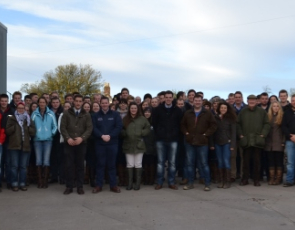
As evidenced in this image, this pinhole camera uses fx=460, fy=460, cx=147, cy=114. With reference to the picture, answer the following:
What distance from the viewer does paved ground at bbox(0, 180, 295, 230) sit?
7340 millimetres

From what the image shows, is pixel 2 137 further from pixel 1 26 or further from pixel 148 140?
pixel 1 26

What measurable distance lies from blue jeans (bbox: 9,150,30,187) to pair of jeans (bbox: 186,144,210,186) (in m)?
3.60

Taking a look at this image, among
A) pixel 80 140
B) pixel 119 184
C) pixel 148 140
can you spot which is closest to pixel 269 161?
pixel 148 140

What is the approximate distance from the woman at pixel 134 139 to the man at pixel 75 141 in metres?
0.91

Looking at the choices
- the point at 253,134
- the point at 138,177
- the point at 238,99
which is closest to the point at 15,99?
the point at 138,177

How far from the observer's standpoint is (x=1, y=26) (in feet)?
44.3

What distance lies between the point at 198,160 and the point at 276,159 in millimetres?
1904

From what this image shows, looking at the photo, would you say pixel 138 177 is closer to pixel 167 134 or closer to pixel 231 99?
pixel 167 134

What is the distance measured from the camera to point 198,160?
10.4 metres

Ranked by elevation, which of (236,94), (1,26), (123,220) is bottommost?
(123,220)

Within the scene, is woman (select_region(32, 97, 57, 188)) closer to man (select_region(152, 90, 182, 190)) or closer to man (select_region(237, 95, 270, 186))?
man (select_region(152, 90, 182, 190))

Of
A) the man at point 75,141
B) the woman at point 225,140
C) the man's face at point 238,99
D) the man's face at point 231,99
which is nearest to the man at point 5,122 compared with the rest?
the man at point 75,141

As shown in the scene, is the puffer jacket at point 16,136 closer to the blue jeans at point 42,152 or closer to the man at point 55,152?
the blue jeans at point 42,152

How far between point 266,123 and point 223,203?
8.65 feet
